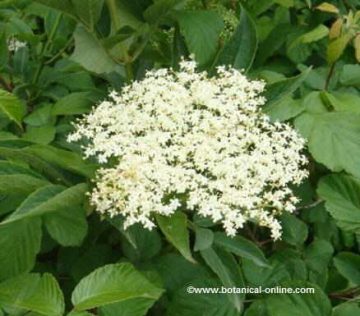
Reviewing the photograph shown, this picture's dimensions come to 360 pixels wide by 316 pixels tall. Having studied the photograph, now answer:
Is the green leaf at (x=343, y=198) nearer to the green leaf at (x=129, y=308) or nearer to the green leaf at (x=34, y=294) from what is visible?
the green leaf at (x=129, y=308)

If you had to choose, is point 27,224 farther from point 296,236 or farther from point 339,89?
point 339,89

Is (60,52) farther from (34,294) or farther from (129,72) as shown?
(34,294)

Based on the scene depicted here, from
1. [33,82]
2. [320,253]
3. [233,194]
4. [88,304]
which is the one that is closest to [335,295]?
[320,253]

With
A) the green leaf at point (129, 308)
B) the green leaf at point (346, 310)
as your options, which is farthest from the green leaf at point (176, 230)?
the green leaf at point (346, 310)

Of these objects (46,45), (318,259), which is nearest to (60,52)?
(46,45)

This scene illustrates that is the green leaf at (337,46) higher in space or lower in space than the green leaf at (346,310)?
higher
